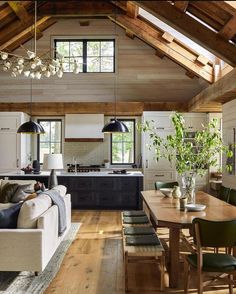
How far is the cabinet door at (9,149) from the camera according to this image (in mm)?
9047

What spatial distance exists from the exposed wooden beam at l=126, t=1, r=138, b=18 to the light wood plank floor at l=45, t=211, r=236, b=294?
4.36 m

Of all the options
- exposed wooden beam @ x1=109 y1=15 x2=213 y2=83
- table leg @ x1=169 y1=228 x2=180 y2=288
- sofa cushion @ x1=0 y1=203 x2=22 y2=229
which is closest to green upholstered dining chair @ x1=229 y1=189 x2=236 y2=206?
table leg @ x1=169 y1=228 x2=180 y2=288

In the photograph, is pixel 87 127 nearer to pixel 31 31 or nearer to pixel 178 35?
pixel 31 31

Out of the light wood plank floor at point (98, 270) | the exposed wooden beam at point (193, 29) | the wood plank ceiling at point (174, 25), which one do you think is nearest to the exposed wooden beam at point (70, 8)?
the wood plank ceiling at point (174, 25)

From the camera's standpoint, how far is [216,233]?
3.04 m

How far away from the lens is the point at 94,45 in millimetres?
9781

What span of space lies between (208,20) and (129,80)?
4.52 metres

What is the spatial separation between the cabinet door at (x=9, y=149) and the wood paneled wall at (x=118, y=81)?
1274mm

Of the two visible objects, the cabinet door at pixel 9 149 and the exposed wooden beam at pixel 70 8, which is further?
the cabinet door at pixel 9 149

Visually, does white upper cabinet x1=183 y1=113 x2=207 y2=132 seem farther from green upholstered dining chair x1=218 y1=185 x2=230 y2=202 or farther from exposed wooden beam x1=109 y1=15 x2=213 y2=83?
green upholstered dining chair x1=218 y1=185 x2=230 y2=202

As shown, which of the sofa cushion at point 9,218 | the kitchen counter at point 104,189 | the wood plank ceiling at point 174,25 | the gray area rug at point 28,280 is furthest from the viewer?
the kitchen counter at point 104,189

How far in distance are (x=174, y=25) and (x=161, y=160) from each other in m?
4.26

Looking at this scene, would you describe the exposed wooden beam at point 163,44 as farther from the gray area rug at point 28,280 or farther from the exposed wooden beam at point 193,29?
the gray area rug at point 28,280

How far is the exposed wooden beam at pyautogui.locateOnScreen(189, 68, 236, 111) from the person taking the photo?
5.61 meters
